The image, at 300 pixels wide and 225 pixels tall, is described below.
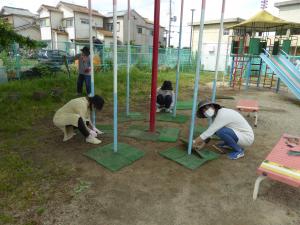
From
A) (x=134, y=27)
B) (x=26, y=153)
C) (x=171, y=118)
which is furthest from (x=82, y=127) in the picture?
(x=134, y=27)

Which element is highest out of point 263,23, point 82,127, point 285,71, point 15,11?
point 15,11

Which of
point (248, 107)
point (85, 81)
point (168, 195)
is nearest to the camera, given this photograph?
point (168, 195)

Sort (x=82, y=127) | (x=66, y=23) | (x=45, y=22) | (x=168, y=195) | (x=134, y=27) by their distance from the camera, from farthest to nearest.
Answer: (x=134, y=27) < (x=45, y=22) < (x=66, y=23) < (x=82, y=127) < (x=168, y=195)

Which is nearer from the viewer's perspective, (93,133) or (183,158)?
(183,158)

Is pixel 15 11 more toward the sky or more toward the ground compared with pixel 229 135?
more toward the sky

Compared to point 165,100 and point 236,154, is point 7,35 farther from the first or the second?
point 236,154

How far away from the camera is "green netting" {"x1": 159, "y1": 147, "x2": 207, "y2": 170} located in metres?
3.71

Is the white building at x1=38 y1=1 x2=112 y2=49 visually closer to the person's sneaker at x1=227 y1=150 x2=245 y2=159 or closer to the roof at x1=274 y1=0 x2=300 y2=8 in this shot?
the roof at x1=274 y1=0 x2=300 y2=8

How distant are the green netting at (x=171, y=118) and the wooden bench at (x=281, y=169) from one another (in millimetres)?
3026

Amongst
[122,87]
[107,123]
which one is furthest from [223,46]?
[107,123]

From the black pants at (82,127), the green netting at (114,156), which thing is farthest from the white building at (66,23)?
the green netting at (114,156)

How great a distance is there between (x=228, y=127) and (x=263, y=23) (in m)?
10.5

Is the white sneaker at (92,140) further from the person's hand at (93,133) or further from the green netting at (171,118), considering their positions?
the green netting at (171,118)

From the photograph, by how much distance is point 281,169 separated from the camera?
8.75 ft
